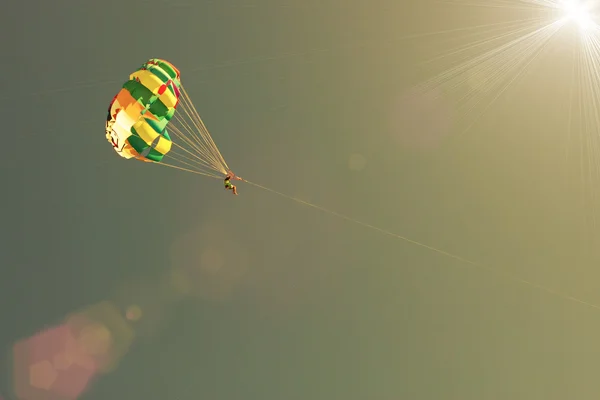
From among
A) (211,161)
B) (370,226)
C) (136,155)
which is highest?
(370,226)

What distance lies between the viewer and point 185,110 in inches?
687

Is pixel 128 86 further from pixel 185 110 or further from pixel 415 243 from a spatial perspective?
pixel 415 243

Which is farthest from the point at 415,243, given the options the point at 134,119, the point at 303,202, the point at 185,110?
the point at 134,119

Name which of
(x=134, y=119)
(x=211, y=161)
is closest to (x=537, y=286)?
(x=211, y=161)

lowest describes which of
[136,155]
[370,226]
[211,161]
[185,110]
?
[136,155]

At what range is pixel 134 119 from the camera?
16062mm

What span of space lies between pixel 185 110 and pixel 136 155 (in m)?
2.60

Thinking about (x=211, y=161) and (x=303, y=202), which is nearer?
(x=211, y=161)

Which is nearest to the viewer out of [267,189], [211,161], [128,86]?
[128,86]

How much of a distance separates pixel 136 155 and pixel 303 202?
7.91 meters

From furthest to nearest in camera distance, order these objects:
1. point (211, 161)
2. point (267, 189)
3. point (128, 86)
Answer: point (267, 189) → point (211, 161) → point (128, 86)

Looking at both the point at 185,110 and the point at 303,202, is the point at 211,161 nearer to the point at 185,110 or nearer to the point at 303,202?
the point at 185,110

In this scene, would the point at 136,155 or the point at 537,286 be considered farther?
the point at 537,286

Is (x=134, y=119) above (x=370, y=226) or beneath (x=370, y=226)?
beneath
